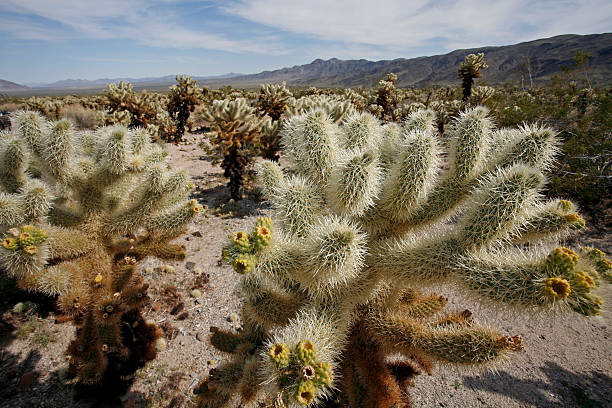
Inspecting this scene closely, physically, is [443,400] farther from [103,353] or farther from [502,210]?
[103,353]

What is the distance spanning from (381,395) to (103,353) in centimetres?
260

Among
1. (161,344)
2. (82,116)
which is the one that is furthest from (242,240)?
(82,116)

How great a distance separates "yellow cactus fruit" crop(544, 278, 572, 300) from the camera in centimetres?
107

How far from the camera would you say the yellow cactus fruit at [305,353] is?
116 centimetres

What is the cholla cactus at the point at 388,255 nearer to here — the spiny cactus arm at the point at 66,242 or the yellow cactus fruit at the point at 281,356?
the yellow cactus fruit at the point at 281,356

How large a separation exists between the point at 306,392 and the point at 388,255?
789mm

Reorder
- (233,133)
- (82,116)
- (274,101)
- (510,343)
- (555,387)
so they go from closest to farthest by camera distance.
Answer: (510,343) → (555,387) → (233,133) → (274,101) → (82,116)

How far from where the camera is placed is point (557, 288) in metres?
1.11

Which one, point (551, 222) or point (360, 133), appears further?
point (360, 133)

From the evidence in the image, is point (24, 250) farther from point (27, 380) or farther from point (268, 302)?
point (268, 302)

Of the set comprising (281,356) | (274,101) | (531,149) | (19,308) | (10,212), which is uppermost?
(274,101)

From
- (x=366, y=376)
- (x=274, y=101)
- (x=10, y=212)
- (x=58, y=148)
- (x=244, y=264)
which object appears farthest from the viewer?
(x=274, y=101)

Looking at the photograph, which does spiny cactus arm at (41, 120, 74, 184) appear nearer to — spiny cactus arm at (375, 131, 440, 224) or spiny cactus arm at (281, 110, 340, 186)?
spiny cactus arm at (281, 110, 340, 186)

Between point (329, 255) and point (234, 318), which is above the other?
point (329, 255)
